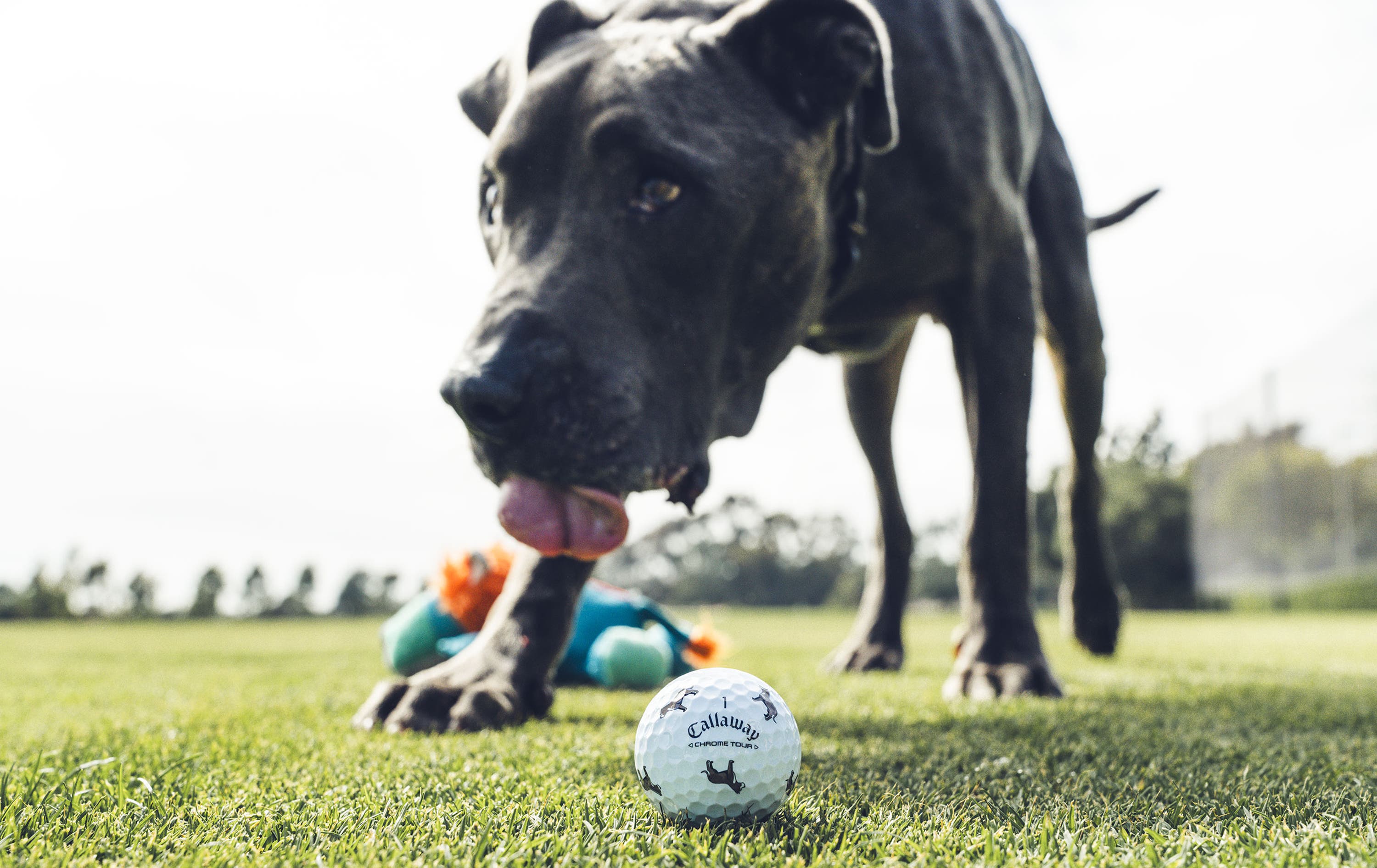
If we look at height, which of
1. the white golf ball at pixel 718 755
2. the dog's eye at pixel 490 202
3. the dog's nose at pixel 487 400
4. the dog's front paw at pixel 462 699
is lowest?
the dog's front paw at pixel 462 699

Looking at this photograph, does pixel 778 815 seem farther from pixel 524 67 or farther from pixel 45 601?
pixel 45 601

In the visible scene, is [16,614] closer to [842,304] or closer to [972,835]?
[842,304]

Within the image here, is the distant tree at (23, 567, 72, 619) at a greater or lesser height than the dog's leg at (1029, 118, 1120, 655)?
lesser

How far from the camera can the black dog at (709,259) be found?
2049 millimetres

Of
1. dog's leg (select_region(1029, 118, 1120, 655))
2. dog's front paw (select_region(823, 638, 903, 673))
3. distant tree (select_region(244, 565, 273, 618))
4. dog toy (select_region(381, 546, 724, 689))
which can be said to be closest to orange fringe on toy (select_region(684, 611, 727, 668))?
dog toy (select_region(381, 546, 724, 689))

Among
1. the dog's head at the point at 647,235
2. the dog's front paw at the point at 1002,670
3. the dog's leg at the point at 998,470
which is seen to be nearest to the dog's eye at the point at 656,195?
the dog's head at the point at 647,235

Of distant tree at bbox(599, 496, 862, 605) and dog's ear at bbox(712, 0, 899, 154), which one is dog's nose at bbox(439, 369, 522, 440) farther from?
distant tree at bbox(599, 496, 862, 605)

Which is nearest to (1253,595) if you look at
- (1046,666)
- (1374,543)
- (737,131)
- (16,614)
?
(1374,543)

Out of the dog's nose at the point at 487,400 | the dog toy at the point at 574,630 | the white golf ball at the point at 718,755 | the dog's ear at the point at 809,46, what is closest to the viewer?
the white golf ball at the point at 718,755

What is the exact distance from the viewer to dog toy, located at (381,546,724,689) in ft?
11.4

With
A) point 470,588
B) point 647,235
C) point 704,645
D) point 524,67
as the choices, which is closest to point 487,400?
point 647,235

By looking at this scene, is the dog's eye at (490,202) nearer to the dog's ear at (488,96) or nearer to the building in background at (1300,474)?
the dog's ear at (488,96)

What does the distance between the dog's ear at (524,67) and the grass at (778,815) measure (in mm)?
1653

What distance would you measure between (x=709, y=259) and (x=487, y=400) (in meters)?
0.66
